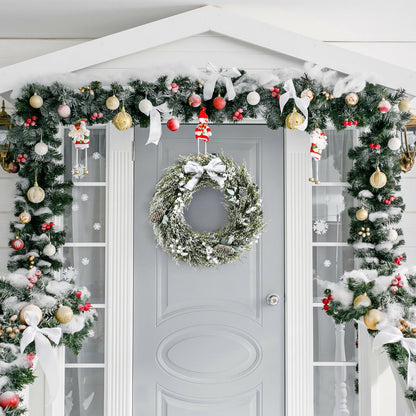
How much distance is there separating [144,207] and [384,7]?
5.74 feet

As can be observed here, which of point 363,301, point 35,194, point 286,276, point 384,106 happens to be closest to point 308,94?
point 384,106

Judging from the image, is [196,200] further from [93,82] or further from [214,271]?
[93,82]

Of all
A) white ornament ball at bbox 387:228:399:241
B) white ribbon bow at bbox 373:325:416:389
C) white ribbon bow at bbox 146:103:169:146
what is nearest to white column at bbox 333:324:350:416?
white ornament ball at bbox 387:228:399:241

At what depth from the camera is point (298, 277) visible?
9.49 feet

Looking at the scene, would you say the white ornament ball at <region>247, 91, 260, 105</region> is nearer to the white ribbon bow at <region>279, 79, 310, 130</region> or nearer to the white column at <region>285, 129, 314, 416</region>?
the white ribbon bow at <region>279, 79, 310, 130</region>

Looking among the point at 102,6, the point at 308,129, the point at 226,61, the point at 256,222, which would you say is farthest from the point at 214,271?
the point at 102,6

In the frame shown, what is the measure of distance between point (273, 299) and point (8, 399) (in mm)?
1608

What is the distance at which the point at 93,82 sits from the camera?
2.40 m

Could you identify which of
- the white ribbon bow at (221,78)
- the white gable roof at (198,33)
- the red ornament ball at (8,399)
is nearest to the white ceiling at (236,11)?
the white gable roof at (198,33)

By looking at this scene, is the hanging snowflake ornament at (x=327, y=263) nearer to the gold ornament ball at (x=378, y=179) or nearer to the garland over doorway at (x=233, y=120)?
the garland over doorway at (x=233, y=120)

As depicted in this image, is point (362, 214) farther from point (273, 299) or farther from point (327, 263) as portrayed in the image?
point (273, 299)

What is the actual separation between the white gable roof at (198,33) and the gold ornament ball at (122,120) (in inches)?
11.8

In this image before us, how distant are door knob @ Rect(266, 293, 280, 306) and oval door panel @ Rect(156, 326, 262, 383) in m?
0.24

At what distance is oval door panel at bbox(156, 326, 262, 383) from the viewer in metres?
2.90
